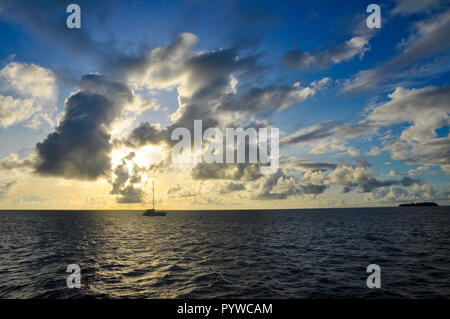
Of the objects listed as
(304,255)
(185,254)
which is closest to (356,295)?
(304,255)

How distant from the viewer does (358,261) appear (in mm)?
26844

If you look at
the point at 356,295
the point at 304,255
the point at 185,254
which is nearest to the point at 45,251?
the point at 185,254

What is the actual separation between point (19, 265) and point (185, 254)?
61.9ft

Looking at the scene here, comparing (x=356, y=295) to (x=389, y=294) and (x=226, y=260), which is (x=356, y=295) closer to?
(x=389, y=294)

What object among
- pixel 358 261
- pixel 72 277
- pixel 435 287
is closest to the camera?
pixel 435 287

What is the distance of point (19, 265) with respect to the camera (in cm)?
2686
